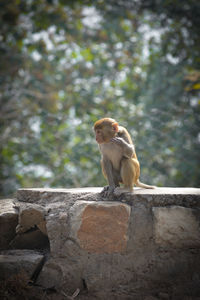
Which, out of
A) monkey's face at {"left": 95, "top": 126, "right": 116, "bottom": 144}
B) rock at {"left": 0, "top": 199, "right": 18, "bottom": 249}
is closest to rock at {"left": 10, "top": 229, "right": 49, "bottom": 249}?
rock at {"left": 0, "top": 199, "right": 18, "bottom": 249}

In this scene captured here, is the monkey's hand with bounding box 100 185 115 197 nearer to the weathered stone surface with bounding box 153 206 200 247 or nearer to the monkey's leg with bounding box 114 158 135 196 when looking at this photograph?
the monkey's leg with bounding box 114 158 135 196

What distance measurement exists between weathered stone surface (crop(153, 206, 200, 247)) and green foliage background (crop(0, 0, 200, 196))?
498cm

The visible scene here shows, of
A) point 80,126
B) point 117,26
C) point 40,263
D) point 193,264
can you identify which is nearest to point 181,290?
point 193,264

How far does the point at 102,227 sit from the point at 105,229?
0.03 m

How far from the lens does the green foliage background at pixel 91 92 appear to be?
310 inches

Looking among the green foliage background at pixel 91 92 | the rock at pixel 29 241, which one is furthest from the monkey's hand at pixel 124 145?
the green foliage background at pixel 91 92

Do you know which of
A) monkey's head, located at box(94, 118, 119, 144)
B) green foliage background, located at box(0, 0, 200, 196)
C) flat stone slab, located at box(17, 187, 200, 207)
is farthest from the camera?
green foliage background, located at box(0, 0, 200, 196)

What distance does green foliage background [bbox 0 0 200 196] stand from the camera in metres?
7.88

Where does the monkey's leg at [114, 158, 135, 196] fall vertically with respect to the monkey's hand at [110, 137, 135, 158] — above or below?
below

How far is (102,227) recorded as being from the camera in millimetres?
2707

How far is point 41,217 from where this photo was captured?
2.93 m

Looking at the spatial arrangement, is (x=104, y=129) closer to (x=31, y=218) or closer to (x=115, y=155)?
(x=115, y=155)

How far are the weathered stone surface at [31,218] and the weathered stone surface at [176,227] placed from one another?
1171 mm

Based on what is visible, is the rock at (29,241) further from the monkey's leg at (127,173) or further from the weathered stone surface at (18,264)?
the monkey's leg at (127,173)
